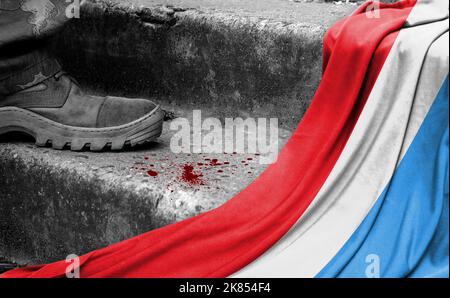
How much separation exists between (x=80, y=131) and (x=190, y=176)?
301 mm

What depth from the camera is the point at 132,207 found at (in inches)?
55.1

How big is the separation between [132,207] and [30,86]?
421 millimetres

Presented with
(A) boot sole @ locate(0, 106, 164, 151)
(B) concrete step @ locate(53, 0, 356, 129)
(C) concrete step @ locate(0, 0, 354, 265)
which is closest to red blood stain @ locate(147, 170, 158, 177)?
(C) concrete step @ locate(0, 0, 354, 265)

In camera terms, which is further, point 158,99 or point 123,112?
point 158,99

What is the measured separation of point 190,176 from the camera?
143 cm

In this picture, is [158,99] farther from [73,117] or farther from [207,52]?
[73,117]

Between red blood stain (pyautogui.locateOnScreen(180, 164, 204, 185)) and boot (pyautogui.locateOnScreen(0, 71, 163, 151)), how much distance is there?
143 millimetres

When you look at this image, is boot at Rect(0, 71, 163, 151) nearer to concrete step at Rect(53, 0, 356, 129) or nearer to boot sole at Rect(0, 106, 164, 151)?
boot sole at Rect(0, 106, 164, 151)

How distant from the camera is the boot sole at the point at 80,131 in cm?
155

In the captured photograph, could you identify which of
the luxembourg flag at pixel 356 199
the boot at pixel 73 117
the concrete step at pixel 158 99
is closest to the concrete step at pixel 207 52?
the concrete step at pixel 158 99

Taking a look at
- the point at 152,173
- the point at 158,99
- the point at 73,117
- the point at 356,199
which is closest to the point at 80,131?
the point at 73,117

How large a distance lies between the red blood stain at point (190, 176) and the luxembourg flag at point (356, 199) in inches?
4.3

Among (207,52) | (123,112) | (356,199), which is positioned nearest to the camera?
(356,199)

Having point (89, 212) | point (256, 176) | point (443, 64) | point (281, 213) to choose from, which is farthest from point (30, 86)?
point (443, 64)
